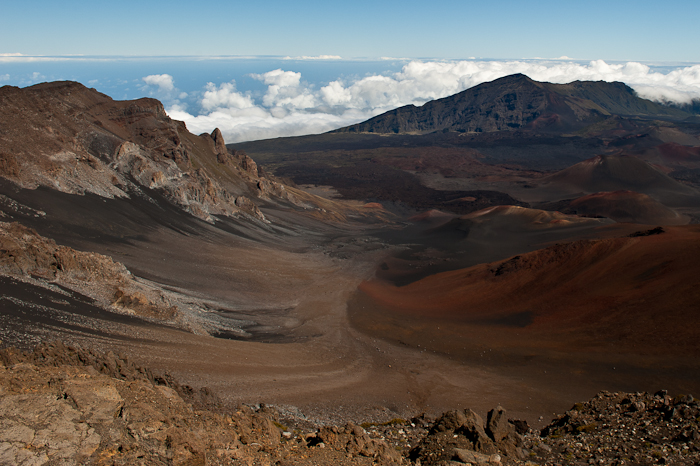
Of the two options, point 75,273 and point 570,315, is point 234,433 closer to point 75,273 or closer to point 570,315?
point 75,273

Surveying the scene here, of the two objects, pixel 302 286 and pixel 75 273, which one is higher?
pixel 75 273

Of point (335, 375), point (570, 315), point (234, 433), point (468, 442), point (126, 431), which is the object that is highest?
point (126, 431)

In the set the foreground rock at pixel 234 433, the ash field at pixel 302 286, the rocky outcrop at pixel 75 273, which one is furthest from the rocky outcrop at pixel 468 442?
the rocky outcrop at pixel 75 273

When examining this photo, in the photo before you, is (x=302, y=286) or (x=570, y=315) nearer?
(x=570, y=315)

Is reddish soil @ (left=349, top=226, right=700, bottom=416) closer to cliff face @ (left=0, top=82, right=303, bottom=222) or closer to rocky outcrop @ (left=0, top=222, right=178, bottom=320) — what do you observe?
rocky outcrop @ (left=0, top=222, right=178, bottom=320)

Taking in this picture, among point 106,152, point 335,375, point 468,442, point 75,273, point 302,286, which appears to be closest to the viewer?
point 468,442

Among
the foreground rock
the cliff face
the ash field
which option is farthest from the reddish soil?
the cliff face

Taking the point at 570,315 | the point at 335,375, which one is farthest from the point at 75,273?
the point at 570,315
